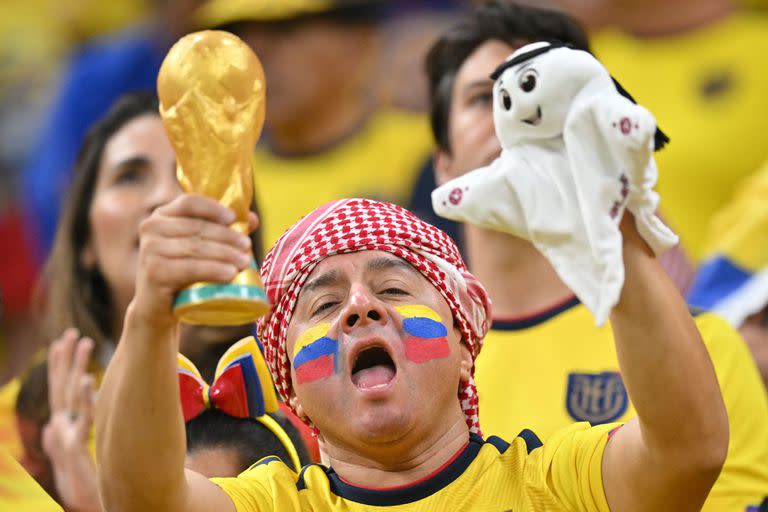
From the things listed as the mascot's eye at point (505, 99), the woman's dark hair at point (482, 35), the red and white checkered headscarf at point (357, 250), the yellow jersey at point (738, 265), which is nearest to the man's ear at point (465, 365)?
the red and white checkered headscarf at point (357, 250)

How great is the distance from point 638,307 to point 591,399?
3.35 feet

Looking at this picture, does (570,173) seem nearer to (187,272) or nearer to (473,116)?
(187,272)

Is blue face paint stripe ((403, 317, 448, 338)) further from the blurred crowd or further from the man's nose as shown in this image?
the blurred crowd

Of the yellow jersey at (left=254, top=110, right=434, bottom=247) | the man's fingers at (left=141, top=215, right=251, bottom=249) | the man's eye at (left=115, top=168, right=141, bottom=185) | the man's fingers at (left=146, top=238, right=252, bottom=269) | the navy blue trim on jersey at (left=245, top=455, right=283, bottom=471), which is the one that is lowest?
the yellow jersey at (left=254, top=110, right=434, bottom=247)

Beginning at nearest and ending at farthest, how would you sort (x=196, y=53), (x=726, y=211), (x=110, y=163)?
(x=196, y=53)
(x=110, y=163)
(x=726, y=211)

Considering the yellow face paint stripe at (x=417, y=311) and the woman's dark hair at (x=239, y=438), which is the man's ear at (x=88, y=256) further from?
the yellow face paint stripe at (x=417, y=311)

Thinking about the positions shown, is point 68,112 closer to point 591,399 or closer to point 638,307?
point 591,399

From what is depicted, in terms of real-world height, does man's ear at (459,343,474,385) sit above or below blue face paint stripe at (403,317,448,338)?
below

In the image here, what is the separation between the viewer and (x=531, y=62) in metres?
Answer: 2.05

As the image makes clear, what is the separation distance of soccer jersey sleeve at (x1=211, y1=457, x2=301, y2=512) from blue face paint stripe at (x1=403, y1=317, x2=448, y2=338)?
0.31 m

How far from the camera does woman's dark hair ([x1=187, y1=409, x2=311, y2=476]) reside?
2703 mm

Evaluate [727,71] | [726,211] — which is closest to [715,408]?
[726,211]

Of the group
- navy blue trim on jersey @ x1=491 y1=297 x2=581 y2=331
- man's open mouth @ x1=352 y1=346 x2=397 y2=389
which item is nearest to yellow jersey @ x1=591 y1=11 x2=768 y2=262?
navy blue trim on jersey @ x1=491 y1=297 x2=581 y2=331

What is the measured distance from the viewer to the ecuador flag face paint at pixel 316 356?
2361mm
